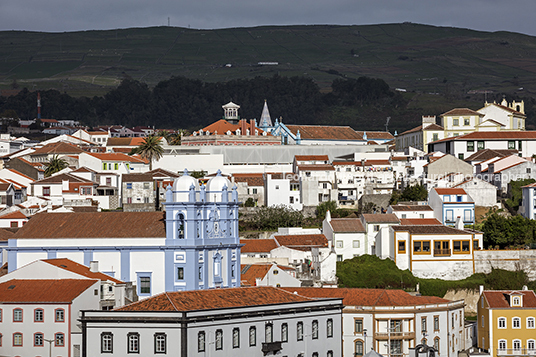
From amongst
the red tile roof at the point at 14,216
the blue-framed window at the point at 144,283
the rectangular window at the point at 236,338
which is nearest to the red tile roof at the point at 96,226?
the blue-framed window at the point at 144,283

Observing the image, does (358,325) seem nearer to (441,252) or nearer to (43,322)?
(441,252)

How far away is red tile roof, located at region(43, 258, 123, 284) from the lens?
5900cm

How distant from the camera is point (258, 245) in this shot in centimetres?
7769

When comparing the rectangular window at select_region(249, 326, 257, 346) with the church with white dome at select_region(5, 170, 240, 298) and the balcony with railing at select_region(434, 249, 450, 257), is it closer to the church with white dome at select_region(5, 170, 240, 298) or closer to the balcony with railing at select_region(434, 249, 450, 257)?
the church with white dome at select_region(5, 170, 240, 298)

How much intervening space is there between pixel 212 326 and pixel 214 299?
3.15 metres

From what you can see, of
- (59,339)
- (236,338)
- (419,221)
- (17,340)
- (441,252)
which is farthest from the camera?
(419,221)

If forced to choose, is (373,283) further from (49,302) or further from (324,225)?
(49,302)

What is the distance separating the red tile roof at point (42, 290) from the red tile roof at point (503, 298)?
26.5 meters

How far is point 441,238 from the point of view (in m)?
74.2

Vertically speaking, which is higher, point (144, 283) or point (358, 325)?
point (144, 283)

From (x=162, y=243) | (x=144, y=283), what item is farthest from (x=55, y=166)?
(x=144, y=283)

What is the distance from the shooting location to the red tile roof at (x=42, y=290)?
5450cm

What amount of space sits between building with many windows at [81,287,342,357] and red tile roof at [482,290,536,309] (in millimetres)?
15133

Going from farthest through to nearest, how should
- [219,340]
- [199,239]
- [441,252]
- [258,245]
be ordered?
[258,245], [441,252], [199,239], [219,340]
